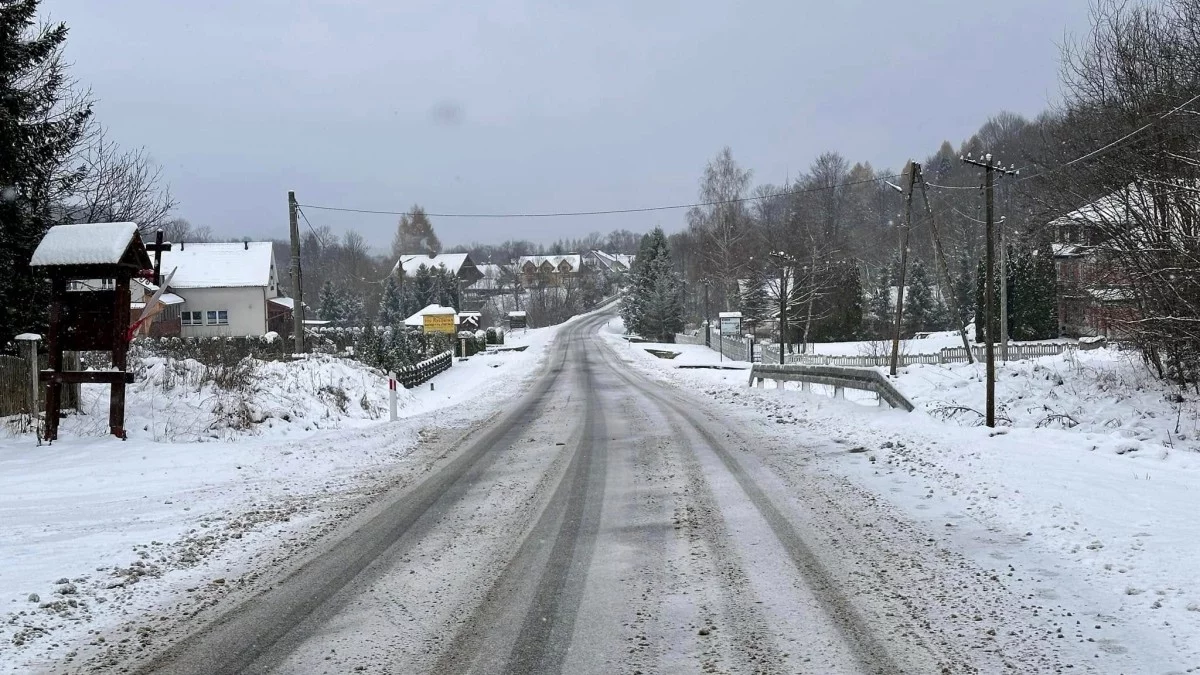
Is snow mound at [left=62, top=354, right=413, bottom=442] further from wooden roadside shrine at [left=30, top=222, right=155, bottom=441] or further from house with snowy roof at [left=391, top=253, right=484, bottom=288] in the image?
house with snowy roof at [left=391, top=253, right=484, bottom=288]

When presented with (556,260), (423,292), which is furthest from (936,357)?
(556,260)

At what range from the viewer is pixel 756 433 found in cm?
1362

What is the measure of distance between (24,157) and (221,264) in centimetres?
5347

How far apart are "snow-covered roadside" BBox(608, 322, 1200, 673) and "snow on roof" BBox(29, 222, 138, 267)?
9724mm

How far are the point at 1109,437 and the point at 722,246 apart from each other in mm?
59842

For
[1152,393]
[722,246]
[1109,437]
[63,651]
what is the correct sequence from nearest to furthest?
[63,651], [1109,437], [1152,393], [722,246]

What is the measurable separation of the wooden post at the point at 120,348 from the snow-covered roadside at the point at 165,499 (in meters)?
0.32

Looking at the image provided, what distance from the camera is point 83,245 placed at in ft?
37.4

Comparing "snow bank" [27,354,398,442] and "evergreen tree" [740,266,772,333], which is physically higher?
"evergreen tree" [740,266,772,333]

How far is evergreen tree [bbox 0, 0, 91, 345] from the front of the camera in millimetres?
13602

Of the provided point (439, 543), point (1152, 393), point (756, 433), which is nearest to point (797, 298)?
point (1152, 393)

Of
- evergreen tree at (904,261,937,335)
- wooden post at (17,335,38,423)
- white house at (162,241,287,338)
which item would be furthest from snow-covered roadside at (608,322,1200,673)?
evergreen tree at (904,261,937,335)

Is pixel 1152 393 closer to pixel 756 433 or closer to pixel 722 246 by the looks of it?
pixel 756 433

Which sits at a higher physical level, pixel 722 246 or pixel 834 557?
pixel 722 246
